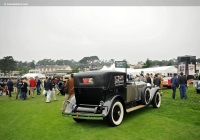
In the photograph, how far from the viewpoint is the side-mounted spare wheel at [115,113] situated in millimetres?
5777

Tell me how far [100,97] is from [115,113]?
0.71 m

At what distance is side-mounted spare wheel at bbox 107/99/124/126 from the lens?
227 inches

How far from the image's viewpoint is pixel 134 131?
17.7 ft

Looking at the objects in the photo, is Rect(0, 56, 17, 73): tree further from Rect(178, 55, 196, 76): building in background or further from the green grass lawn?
the green grass lawn

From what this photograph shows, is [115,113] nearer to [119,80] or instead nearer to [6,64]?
[119,80]

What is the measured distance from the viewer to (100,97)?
6.06m

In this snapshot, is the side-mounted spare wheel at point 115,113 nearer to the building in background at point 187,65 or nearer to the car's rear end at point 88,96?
the car's rear end at point 88,96

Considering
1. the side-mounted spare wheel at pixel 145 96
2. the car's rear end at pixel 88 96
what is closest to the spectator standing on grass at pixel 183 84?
the side-mounted spare wheel at pixel 145 96

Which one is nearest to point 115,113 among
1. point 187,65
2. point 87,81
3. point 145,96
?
point 87,81

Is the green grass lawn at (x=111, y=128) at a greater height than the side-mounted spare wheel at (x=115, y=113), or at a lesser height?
lesser

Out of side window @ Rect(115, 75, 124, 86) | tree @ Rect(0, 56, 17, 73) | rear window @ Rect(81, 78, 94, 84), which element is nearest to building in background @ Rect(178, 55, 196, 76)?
side window @ Rect(115, 75, 124, 86)

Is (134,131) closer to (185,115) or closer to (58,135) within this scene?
(58,135)

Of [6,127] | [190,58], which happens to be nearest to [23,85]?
[6,127]

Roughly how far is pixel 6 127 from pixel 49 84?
18.0 feet
